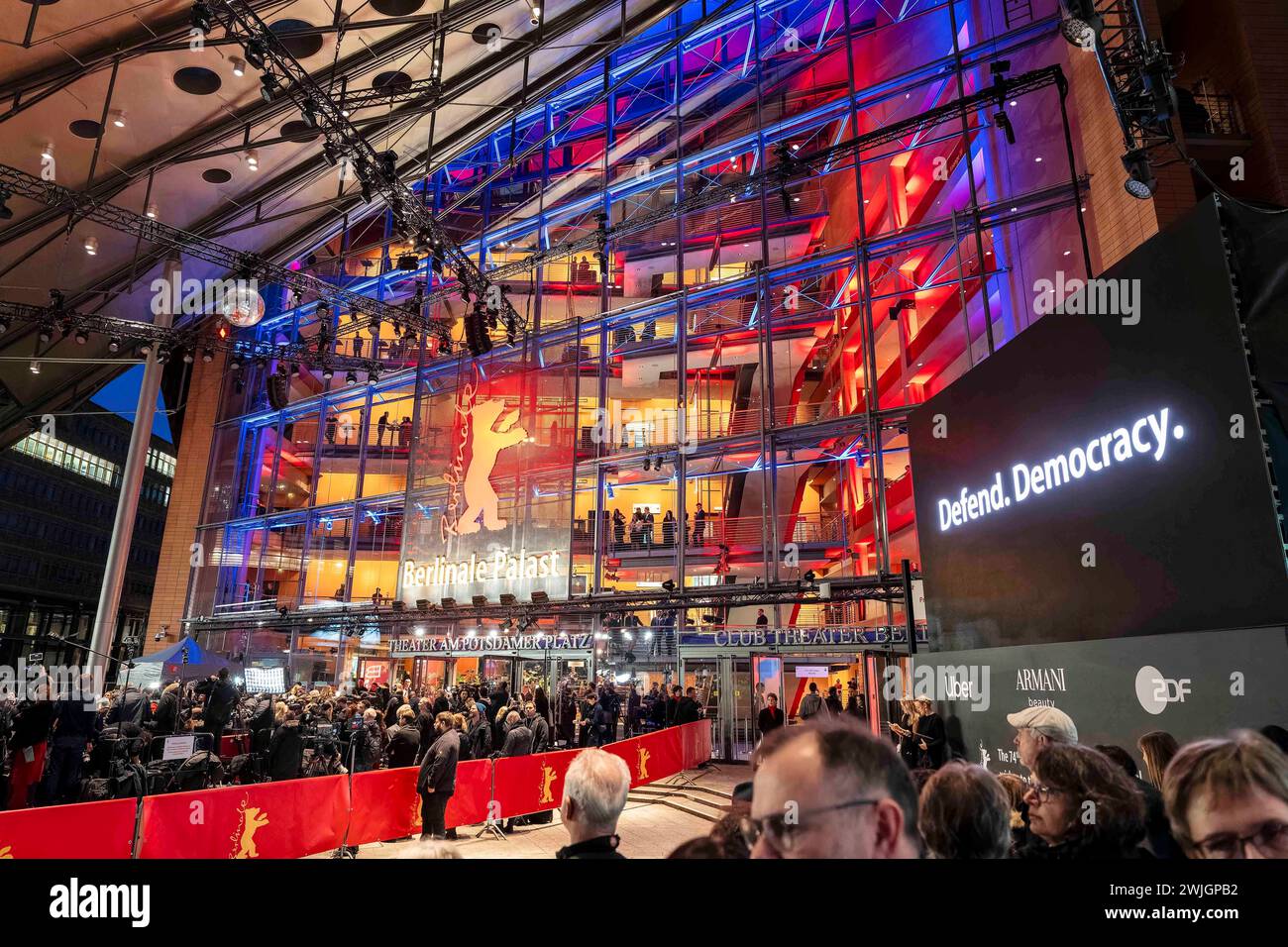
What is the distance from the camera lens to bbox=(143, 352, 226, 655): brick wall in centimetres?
2531

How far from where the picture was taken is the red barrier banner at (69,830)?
4910mm

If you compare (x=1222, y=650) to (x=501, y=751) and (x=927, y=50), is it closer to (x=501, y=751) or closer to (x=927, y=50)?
(x=501, y=751)

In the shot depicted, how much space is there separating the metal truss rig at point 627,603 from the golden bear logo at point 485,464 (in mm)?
2105

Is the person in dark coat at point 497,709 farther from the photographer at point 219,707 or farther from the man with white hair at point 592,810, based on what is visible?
the man with white hair at point 592,810

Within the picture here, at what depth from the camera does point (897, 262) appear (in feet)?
56.0

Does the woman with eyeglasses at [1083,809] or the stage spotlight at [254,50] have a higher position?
the stage spotlight at [254,50]

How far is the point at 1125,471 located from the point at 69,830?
7.94 m

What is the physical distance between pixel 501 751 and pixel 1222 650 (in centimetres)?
900

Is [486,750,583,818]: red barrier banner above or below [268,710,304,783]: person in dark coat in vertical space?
below

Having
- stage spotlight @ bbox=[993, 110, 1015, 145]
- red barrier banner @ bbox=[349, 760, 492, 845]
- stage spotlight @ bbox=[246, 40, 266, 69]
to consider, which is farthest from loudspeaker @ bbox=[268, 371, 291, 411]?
stage spotlight @ bbox=[993, 110, 1015, 145]

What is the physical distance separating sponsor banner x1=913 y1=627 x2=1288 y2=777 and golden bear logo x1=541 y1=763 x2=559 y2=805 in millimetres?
5712

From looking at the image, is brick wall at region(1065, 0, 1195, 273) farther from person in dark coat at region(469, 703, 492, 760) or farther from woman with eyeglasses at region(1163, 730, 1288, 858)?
person in dark coat at region(469, 703, 492, 760)
